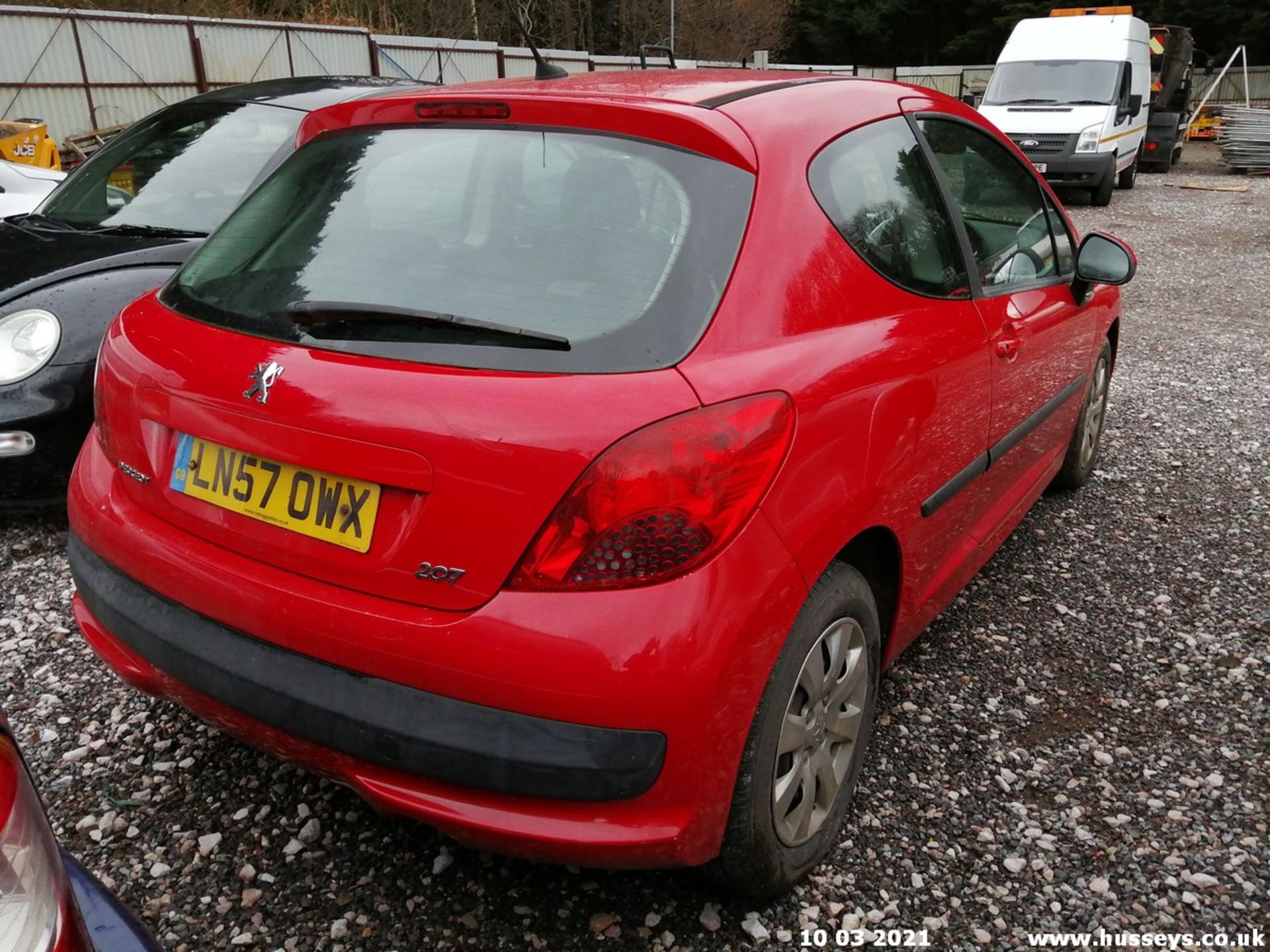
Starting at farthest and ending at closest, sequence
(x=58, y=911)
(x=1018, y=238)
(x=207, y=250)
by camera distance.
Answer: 1. (x=1018, y=238)
2. (x=207, y=250)
3. (x=58, y=911)

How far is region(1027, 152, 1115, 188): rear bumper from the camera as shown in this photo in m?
15.5

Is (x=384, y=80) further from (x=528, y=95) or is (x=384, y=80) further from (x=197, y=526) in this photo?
(x=197, y=526)

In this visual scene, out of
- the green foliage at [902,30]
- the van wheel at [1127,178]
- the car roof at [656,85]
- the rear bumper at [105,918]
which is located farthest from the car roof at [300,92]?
the green foliage at [902,30]

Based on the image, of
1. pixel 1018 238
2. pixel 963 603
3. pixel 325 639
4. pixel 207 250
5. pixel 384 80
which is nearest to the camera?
pixel 325 639

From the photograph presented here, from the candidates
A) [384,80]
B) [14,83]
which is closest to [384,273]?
[384,80]

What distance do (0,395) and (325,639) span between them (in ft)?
8.19

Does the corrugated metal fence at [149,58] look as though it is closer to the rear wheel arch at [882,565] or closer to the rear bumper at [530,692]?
the rear wheel arch at [882,565]

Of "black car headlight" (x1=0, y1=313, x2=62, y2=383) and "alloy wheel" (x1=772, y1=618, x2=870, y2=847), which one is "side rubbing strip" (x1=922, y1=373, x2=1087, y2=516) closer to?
"alloy wheel" (x1=772, y1=618, x2=870, y2=847)

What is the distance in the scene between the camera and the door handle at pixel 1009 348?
2.83 meters

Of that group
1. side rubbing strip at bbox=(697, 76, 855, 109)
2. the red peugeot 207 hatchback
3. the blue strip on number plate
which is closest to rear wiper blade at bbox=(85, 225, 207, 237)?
the red peugeot 207 hatchback

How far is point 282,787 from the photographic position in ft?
8.13

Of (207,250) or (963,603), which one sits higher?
(207,250)

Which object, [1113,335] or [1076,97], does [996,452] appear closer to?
[1113,335]

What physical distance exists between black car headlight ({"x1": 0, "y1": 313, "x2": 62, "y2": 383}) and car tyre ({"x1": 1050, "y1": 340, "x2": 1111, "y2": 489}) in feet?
12.8
